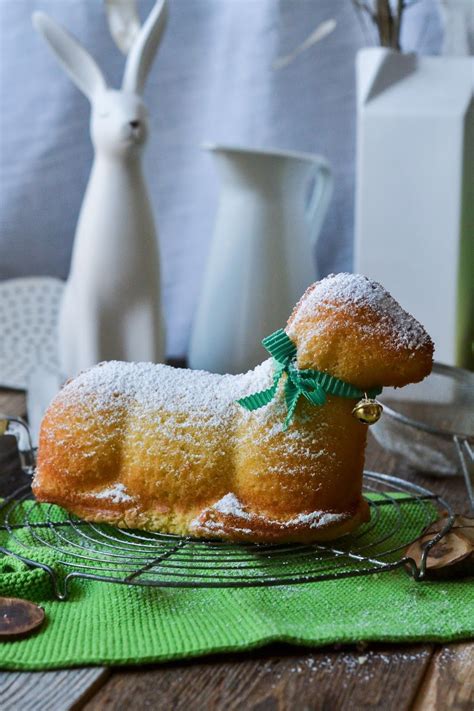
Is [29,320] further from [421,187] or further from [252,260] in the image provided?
[421,187]

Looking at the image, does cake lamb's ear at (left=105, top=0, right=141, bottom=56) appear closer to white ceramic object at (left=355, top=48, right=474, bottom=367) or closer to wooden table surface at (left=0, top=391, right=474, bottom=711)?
white ceramic object at (left=355, top=48, right=474, bottom=367)

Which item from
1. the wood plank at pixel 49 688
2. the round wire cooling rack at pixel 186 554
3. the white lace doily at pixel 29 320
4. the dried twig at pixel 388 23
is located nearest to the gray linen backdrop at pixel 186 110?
the white lace doily at pixel 29 320

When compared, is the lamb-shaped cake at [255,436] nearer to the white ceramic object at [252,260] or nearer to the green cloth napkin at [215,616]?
the green cloth napkin at [215,616]

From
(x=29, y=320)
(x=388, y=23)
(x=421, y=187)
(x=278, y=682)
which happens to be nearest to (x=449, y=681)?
(x=278, y=682)

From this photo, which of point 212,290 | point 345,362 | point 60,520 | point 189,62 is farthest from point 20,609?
point 189,62

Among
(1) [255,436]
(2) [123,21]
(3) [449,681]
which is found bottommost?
(3) [449,681]

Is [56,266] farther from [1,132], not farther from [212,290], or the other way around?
[212,290]

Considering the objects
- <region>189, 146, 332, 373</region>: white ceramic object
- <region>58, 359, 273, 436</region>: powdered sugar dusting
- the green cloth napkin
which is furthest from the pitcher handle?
the green cloth napkin

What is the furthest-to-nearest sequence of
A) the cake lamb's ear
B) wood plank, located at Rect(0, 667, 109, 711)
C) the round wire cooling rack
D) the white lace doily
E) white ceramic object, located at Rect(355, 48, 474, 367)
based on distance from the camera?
1. the white lace doily
2. the cake lamb's ear
3. white ceramic object, located at Rect(355, 48, 474, 367)
4. the round wire cooling rack
5. wood plank, located at Rect(0, 667, 109, 711)
